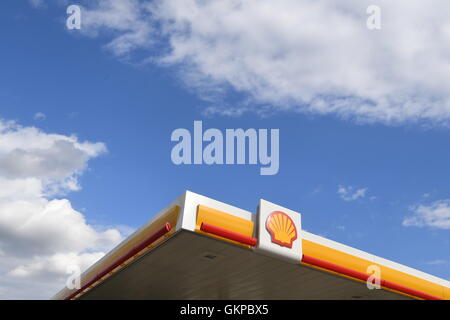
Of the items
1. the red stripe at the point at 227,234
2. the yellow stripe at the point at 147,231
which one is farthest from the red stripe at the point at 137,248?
the red stripe at the point at 227,234

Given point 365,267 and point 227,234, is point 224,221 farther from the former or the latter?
point 365,267

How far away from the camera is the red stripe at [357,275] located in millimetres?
14289

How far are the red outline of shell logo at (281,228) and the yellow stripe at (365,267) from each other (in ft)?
2.37

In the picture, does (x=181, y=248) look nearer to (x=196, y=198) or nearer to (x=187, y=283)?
(x=196, y=198)

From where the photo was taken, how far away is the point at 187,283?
56.3ft

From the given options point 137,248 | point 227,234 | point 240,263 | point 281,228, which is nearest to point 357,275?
point 281,228

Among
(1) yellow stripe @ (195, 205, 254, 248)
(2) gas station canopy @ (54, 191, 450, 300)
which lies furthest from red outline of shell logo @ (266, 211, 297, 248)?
(1) yellow stripe @ (195, 205, 254, 248)

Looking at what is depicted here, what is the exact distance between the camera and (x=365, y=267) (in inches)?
625

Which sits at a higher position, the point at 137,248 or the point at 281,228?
the point at 281,228

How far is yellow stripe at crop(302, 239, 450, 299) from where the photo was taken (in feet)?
48.0

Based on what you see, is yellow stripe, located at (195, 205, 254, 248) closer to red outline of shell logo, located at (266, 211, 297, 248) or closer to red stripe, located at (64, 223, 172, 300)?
red outline of shell logo, located at (266, 211, 297, 248)

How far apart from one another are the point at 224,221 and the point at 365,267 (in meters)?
6.25
